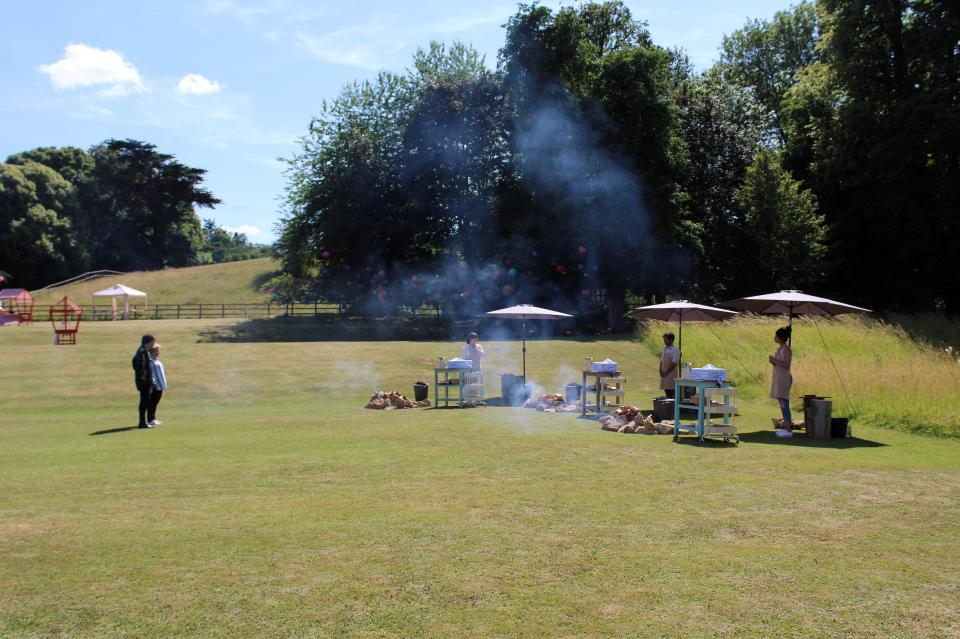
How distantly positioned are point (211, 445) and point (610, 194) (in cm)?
2692

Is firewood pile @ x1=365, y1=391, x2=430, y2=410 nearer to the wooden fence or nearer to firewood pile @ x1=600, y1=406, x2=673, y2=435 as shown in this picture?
firewood pile @ x1=600, y1=406, x2=673, y2=435

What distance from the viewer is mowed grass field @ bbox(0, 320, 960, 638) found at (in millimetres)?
4762

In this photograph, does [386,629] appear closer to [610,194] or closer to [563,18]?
[610,194]

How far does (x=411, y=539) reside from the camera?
20.4ft

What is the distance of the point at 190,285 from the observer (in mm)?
64938

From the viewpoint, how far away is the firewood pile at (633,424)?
1283 centimetres

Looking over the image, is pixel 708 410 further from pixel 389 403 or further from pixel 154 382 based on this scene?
→ pixel 154 382

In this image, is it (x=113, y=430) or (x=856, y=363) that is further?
(x=856, y=363)

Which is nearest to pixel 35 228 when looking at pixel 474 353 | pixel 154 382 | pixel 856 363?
pixel 154 382

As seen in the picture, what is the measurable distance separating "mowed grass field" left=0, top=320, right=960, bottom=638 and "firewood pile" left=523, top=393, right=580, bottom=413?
2481 millimetres

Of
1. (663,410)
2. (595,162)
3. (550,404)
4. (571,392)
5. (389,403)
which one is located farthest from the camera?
(595,162)

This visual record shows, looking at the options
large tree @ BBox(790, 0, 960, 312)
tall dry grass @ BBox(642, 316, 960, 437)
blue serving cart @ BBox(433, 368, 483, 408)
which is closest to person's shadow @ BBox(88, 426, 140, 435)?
blue serving cart @ BBox(433, 368, 483, 408)

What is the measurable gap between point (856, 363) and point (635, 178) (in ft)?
61.2

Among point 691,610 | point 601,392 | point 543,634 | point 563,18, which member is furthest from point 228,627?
point 563,18
